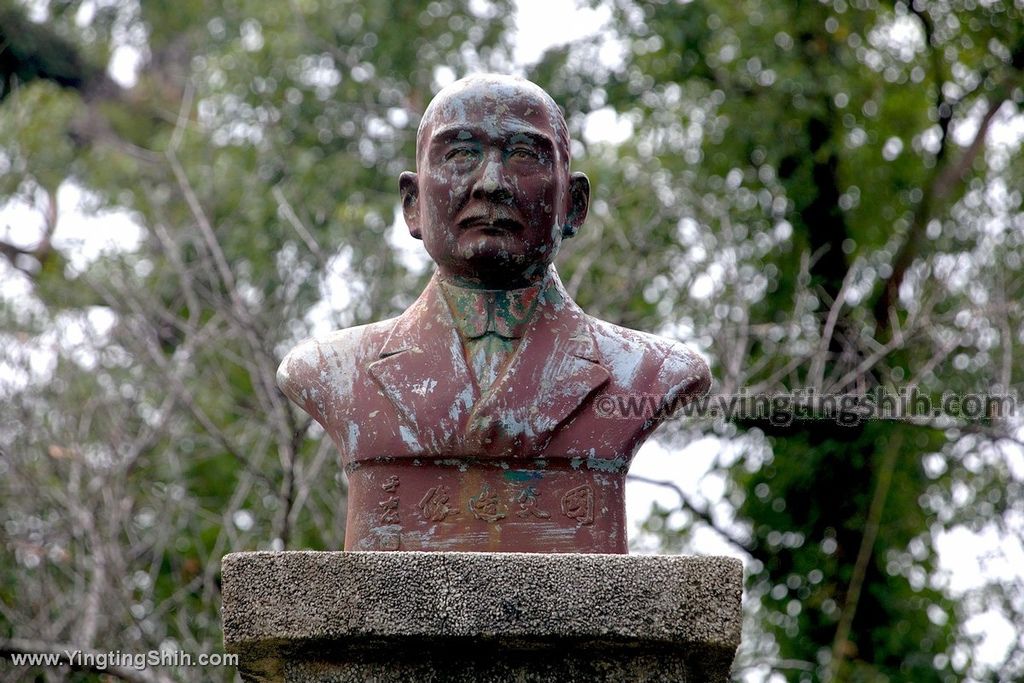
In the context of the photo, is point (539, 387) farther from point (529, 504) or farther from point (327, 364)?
point (327, 364)

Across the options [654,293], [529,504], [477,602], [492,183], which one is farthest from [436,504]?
[654,293]

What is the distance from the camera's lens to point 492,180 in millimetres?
3975

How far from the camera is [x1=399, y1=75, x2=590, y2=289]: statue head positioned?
4.01 m

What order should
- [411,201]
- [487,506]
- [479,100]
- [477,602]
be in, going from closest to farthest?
[477,602]
[487,506]
[479,100]
[411,201]

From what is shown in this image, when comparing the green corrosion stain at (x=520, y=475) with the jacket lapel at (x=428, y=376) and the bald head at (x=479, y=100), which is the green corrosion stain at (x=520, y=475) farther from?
the bald head at (x=479, y=100)

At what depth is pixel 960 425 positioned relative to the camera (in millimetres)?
7844

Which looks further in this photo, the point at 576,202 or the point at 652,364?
the point at 576,202

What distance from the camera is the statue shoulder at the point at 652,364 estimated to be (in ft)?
13.4

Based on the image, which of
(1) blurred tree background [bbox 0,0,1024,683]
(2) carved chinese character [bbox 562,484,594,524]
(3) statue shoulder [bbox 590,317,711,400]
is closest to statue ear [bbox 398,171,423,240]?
(3) statue shoulder [bbox 590,317,711,400]

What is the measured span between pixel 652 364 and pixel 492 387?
0.41 meters

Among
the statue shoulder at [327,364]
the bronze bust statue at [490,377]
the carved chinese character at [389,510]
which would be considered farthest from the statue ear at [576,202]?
the carved chinese character at [389,510]

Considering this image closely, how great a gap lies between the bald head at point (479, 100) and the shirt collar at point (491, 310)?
1.17ft

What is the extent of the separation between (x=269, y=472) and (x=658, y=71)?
10.1 ft

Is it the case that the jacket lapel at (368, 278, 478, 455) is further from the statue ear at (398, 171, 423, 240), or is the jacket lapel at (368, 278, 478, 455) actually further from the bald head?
the bald head
